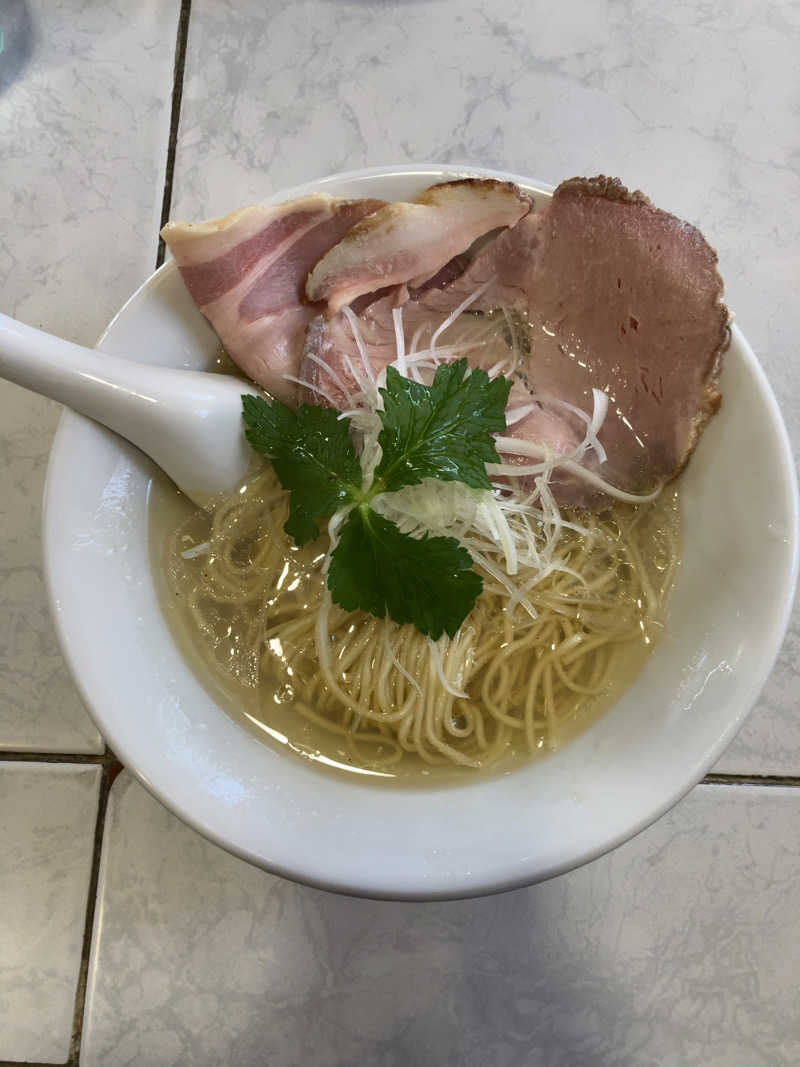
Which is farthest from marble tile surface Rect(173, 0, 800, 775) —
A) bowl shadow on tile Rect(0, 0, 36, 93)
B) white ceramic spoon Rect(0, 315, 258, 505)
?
white ceramic spoon Rect(0, 315, 258, 505)

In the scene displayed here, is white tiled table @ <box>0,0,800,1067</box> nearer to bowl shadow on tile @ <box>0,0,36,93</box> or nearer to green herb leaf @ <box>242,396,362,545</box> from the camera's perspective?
bowl shadow on tile @ <box>0,0,36,93</box>

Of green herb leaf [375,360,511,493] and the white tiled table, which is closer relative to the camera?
green herb leaf [375,360,511,493]

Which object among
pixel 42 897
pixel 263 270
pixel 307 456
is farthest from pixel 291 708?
pixel 263 270

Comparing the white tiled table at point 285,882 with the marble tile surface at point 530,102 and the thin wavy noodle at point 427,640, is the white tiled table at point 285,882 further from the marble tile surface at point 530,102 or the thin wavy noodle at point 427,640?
the thin wavy noodle at point 427,640

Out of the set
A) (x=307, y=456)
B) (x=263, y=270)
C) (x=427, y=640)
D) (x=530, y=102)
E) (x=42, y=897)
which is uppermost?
(x=530, y=102)

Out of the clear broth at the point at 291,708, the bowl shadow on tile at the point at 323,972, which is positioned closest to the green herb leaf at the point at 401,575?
the clear broth at the point at 291,708

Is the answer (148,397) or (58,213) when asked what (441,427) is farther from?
(58,213)

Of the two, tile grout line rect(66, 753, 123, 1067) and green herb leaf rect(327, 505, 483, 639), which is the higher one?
green herb leaf rect(327, 505, 483, 639)

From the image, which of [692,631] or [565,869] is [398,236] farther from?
[565,869]
